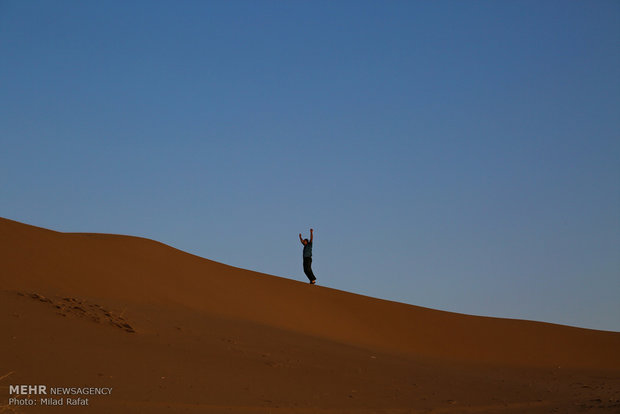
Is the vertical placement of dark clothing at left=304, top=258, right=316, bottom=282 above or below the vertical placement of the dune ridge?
above

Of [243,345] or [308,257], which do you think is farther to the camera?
[308,257]

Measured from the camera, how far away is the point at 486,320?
16.7 m

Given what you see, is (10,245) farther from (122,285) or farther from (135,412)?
(135,412)

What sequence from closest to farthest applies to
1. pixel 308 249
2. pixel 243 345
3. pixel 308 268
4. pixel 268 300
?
pixel 243 345
pixel 268 300
pixel 308 249
pixel 308 268

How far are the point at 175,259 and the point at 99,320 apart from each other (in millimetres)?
4966

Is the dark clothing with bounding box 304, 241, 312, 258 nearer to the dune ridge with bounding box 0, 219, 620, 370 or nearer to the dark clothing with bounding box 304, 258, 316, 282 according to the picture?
the dark clothing with bounding box 304, 258, 316, 282

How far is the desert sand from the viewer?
701 centimetres

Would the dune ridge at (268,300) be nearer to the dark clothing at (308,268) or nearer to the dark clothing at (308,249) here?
the dark clothing at (308,268)

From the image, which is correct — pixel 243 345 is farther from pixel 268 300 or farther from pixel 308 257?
pixel 308 257

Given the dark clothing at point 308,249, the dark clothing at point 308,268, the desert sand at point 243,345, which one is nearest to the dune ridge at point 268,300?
the desert sand at point 243,345

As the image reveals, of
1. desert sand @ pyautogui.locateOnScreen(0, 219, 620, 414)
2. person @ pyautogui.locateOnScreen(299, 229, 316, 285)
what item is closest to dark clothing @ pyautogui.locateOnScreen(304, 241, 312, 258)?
person @ pyautogui.locateOnScreen(299, 229, 316, 285)

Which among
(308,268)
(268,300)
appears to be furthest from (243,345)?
(308,268)

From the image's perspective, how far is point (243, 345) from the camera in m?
9.48

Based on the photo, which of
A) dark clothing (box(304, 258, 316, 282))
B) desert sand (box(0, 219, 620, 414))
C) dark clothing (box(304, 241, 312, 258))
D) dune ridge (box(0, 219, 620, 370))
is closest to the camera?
desert sand (box(0, 219, 620, 414))
